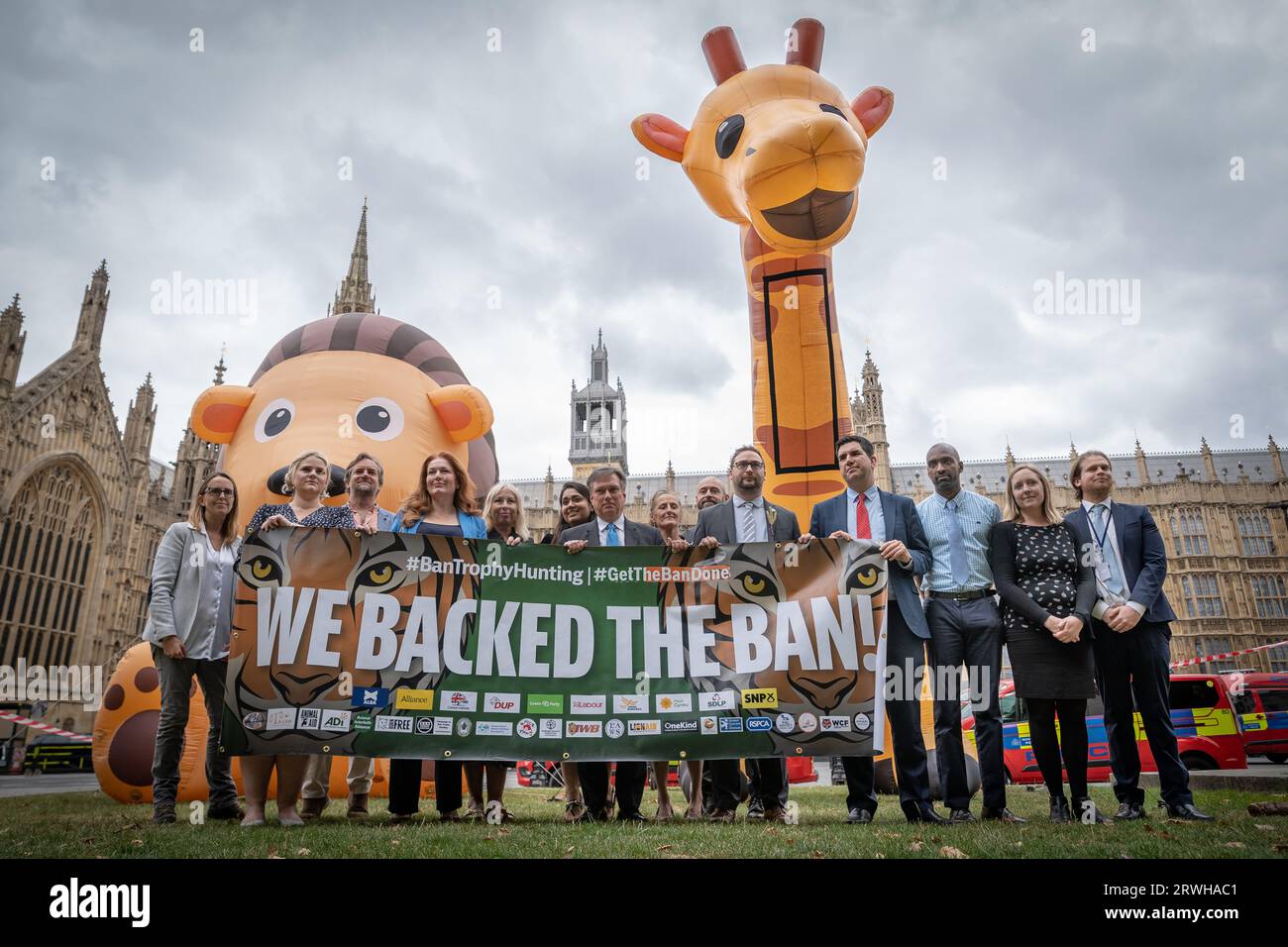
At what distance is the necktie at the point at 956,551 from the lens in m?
4.75

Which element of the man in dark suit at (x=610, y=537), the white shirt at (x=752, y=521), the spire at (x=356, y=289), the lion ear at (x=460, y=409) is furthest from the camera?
the spire at (x=356, y=289)

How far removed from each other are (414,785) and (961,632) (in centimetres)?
359

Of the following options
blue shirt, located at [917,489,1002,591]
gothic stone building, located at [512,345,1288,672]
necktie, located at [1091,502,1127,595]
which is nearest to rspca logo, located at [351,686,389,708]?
blue shirt, located at [917,489,1002,591]

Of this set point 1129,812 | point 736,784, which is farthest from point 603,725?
point 1129,812

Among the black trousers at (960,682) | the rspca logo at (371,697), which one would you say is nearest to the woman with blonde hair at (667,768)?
the black trousers at (960,682)

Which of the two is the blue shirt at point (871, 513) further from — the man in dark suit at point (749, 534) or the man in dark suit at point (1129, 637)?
the man in dark suit at point (1129, 637)

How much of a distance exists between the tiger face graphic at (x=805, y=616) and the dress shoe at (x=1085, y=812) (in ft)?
3.89

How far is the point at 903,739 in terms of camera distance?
14.8 ft

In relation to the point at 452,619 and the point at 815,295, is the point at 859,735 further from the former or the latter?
the point at 815,295

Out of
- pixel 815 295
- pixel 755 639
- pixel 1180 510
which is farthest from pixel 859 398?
pixel 755 639

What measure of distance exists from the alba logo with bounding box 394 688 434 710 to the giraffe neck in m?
5.01
